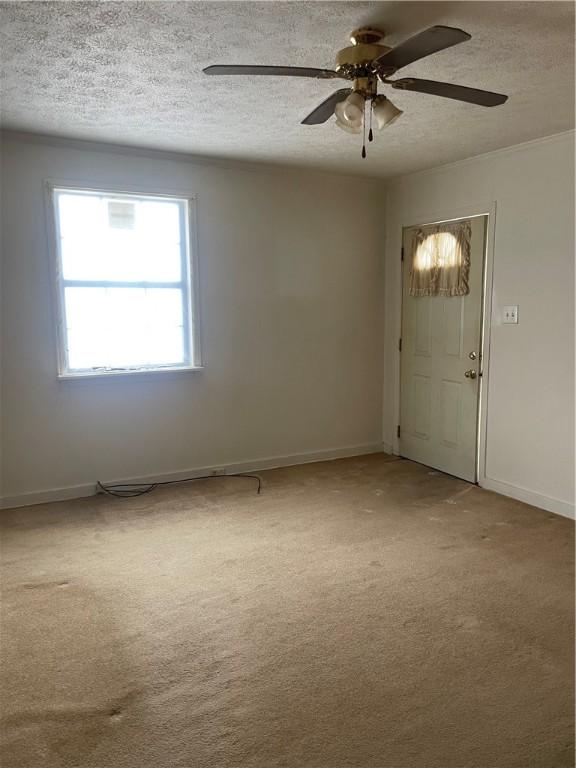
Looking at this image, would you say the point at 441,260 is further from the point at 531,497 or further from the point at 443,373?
the point at 531,497

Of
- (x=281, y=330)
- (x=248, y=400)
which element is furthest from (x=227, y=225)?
(x=248, y=400)

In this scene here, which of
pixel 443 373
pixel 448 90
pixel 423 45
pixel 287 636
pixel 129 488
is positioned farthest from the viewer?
pixel 443 373

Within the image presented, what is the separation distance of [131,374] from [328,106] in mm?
2500

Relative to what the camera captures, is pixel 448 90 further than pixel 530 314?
No

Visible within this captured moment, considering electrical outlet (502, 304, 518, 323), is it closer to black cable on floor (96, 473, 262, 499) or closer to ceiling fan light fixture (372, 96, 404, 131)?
ceiling fan light fixture (372, 96, 404, 131)

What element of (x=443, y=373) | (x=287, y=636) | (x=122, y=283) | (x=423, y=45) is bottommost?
(x=287, y=636)

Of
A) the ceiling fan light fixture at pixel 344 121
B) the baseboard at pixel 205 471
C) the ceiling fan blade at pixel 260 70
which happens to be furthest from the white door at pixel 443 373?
the ceiling fan blade at pixel 260 70

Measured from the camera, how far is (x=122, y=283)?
410cm

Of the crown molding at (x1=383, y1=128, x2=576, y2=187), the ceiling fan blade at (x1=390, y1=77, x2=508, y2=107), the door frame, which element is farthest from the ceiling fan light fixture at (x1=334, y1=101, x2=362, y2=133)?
the door frame

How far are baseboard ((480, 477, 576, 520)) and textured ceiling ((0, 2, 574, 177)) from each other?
245 cm

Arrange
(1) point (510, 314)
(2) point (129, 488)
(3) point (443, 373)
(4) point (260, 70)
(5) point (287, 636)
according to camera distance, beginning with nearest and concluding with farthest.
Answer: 1. (4) point (260, 70)
2. (5) point (287, 636)
3. (1) point (510, 314)
4. (2) point (129, 488)
5. (3) point (443, 373)

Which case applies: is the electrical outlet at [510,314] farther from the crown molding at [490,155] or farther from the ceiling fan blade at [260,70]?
the ceiling fan blade at [260,70]

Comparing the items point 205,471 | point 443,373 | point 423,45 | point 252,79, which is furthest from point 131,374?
point 423,45

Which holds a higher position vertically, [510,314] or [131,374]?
[510,314]
